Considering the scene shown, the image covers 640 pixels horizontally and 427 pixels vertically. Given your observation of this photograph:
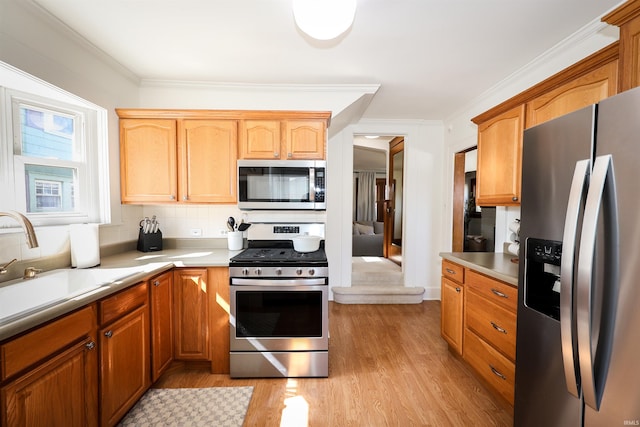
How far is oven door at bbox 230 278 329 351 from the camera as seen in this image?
207 centimetres

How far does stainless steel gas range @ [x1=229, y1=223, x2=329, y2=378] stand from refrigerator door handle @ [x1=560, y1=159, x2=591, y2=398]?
4.51ft

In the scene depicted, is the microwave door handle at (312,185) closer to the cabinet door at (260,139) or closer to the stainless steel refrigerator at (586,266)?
the cabinet door at (260,139)

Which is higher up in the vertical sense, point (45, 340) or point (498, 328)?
point (45, 340)

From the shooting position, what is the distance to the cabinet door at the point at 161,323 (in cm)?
190

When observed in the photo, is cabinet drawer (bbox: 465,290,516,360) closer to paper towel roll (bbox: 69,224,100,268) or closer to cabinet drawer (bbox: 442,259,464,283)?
cabinet drawer (bbox: 442,259,464,283)

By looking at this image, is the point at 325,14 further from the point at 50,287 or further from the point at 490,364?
the point at 490,364

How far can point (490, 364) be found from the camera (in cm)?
184

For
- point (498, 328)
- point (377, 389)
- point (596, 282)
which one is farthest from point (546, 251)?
point (377, 389)

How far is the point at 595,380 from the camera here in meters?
0.95

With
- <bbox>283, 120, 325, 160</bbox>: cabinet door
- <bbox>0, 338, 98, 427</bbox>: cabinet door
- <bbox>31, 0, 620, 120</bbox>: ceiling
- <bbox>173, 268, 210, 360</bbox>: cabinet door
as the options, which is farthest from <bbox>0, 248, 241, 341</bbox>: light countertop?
<bbox>31, 0, 620, 120</bbox>: ceiling

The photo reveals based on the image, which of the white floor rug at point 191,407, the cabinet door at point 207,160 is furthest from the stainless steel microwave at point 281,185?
the white floor rug at point 191,407

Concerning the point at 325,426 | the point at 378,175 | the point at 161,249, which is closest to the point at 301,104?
the point at 161,249

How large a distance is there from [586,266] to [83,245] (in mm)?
2698

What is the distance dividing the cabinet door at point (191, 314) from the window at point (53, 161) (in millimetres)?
949
